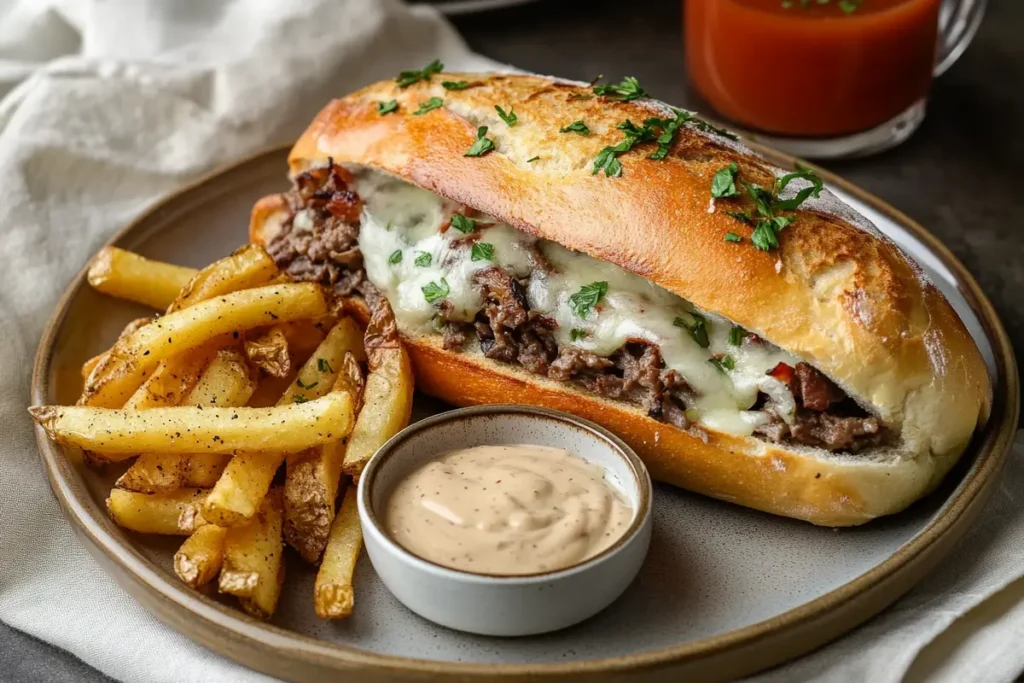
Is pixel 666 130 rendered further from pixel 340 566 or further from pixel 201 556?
pixel 201 556

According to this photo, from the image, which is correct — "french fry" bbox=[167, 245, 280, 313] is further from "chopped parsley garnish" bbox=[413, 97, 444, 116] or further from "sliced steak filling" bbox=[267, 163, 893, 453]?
"chopped parsley garnish" bbox=[413, 97, 444, 116]

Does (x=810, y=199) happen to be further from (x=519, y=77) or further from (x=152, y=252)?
(x=152, y=252)

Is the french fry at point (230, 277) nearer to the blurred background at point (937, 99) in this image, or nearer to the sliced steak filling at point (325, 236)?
the sliced steak filling at point (325, 236)

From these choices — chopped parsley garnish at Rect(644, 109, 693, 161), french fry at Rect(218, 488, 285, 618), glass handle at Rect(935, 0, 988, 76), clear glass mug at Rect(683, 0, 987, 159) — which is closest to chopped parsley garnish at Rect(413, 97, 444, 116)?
chopped parsley garnish at Rect(644, 109, 693, 161)

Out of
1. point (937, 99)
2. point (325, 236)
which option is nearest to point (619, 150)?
point (325, 236)

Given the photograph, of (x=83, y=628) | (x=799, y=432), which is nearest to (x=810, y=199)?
(x=799, y=432)
